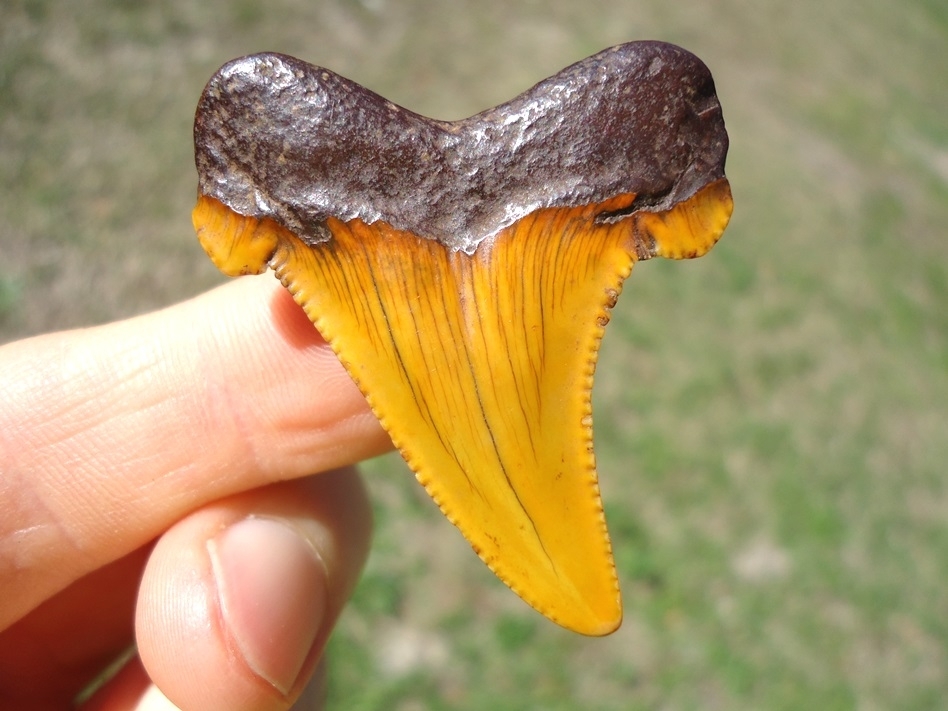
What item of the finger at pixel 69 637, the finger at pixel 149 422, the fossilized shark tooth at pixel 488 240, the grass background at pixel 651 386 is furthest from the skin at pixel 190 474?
the grass background at pixel 651 386

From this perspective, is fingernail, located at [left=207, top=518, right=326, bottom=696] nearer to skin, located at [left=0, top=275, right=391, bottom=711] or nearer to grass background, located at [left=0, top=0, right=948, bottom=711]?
skin, located at [left=0, top=275, right=391, bottom=711]

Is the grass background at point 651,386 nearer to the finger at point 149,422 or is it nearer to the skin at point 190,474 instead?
the skin at point 190,474

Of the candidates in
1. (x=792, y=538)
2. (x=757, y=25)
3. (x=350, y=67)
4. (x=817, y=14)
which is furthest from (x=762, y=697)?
(x=817, y=14)

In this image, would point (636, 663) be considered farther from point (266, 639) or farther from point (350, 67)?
point (350, 67)

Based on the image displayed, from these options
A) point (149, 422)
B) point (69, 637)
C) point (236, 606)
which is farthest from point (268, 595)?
point (69, 637)

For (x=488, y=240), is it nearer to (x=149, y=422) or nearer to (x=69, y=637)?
(x=149, y=422)

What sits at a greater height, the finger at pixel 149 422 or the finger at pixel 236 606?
the finger at pixel 149 422

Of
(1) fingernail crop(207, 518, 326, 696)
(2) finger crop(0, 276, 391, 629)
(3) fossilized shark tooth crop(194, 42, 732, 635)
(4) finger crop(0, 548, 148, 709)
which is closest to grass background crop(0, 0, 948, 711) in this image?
(4) finger crop(0, 548, 148, 709)
